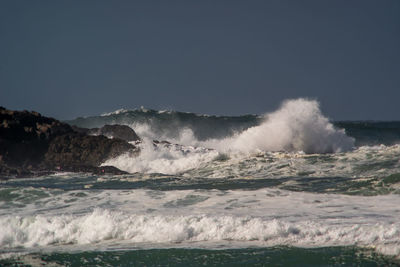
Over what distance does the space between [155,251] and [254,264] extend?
133 centimetres

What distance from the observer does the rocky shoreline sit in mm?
17250

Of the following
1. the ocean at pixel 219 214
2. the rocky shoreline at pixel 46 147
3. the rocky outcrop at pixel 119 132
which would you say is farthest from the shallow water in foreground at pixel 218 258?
the rocky outcrop at pixel 119 132

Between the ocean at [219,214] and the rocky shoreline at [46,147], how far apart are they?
1.31 metres

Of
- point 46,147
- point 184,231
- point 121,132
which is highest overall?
point 121,132

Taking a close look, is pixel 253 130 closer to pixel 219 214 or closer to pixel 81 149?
pixel 81 149

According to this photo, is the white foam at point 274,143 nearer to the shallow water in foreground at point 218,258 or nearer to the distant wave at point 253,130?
the distant wave at point 253,130

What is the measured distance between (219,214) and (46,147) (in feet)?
38.9

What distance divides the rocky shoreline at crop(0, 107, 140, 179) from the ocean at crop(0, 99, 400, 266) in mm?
1308

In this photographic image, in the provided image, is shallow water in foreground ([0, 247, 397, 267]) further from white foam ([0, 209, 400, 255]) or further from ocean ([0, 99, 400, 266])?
white foam ([0, 209, 400, 255])

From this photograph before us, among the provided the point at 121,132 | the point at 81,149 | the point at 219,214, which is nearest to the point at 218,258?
the point at 219,214

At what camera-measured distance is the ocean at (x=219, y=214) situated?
605cm

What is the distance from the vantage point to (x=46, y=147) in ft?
60.0

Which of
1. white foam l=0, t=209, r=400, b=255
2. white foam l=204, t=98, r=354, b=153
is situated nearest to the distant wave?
white foam l=204, t=98, r=354, b=153

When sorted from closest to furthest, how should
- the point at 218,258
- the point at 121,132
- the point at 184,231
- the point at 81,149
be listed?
the point at 218,258
the point at 184,231
the point at 81,149
the point at 121,132
